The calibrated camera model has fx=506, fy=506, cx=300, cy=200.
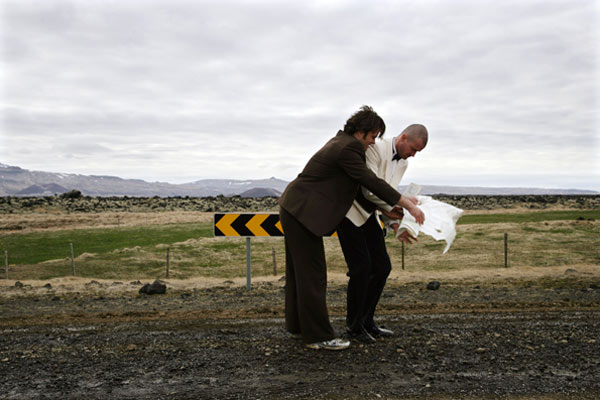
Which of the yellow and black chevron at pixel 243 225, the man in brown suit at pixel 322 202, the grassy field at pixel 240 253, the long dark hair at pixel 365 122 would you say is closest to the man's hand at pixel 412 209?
the man in brown suit at pixel 322 202

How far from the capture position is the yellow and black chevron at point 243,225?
982 cm

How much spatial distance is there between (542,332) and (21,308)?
7537 mm

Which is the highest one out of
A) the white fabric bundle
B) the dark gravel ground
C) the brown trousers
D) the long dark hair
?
the long dark hair

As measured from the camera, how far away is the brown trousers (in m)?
4.84

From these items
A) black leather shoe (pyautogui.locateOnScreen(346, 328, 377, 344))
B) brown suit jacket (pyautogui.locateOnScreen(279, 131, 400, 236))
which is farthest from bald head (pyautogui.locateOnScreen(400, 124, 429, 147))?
black leather shoe (pyautogui.locateOnScreen(346, 328, 377, 344))

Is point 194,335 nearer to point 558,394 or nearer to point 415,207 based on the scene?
point 415,207

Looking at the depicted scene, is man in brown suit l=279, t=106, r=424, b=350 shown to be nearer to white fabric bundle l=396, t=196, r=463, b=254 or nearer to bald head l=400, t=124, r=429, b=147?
white fabric bundle l=396, t=196, r=463, b=254

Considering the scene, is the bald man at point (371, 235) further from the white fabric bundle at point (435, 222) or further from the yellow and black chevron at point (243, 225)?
the yellow and black chevron at point (243, 225)

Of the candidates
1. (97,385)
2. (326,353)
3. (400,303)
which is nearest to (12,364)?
(97,385)

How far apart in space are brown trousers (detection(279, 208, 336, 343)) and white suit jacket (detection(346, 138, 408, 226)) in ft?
1.45

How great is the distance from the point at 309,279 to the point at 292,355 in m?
0.72

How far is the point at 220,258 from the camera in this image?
22156 mm

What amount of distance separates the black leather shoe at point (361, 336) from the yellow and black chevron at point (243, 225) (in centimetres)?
476

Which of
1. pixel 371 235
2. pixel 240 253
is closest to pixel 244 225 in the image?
pixel 371 235
